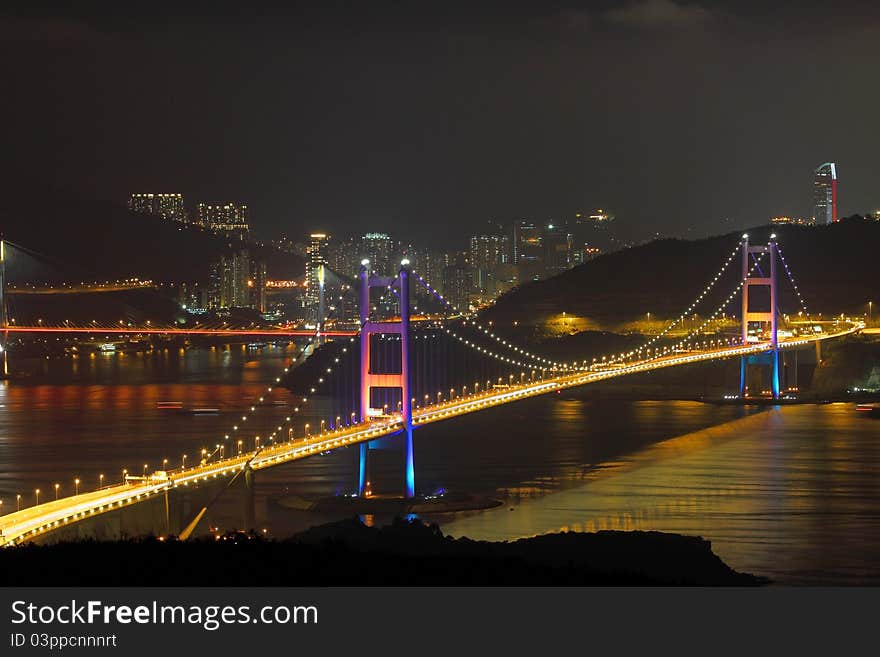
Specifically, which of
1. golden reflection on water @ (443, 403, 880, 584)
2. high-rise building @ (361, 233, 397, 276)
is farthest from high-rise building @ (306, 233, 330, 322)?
golden reflection on water @ (443, 403, 880, 584)

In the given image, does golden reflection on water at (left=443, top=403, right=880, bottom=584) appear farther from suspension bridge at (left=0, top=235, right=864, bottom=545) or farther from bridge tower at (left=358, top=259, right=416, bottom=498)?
suspension bridge at (left=0, top=235, right=864, bottom=545)

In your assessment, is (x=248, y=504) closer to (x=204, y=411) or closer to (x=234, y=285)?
(x=204, y=411)

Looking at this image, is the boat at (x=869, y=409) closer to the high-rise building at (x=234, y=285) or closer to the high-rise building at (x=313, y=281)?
the high-rise building at (x=313, y=281)

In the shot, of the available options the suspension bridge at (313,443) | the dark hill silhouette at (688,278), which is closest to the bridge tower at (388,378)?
the suspension bridge at (313,443)

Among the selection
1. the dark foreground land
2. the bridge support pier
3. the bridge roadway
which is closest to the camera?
the dark foreground land

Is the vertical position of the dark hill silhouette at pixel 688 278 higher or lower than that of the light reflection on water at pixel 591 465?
higher
